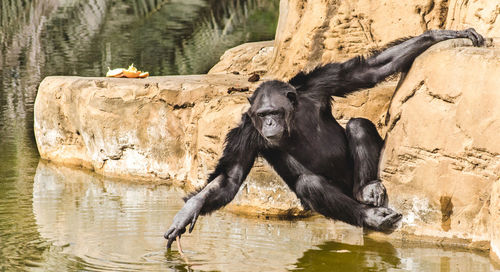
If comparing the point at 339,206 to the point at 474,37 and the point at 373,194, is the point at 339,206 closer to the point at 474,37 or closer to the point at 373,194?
the point at 373,194

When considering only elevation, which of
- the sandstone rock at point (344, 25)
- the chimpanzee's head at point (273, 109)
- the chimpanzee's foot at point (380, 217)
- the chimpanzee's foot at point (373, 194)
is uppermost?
the sandstone rock at point (344, 25)

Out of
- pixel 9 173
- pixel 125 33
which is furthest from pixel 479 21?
pixel 125 33

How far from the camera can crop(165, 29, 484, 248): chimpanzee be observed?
6.41m

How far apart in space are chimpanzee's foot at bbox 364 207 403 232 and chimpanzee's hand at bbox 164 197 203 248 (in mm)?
1249

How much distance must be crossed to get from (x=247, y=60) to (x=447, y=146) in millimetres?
5538

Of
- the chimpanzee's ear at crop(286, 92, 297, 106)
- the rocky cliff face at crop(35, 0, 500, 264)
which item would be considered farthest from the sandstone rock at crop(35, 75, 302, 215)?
the chimpanzee's ear at crop(286, 92, 297, 106)

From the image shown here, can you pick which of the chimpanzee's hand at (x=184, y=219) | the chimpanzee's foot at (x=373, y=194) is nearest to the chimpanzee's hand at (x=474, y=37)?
the chimpanzee's foot at (x=373, y=194)

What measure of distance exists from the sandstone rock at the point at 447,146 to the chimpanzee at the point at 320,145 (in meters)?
0.16

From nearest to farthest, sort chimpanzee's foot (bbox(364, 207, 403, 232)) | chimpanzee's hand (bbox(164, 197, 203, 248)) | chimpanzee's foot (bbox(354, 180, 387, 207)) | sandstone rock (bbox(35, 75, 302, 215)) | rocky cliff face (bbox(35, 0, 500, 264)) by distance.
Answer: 1. rocky cliff face (bbox(35, 0, 500, 264))
2. chimpanzee's hand (bbox(164, 197, 203, 248))
3. chimpanzee's foot (bbox(364, 207, 403, 232))
4. chimpanzee's foot (bbox(354, 180, 387, 207))
5. sandstone rock (bbox(35, 75, 302, 215))

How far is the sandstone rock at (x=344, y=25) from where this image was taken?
8438 mm

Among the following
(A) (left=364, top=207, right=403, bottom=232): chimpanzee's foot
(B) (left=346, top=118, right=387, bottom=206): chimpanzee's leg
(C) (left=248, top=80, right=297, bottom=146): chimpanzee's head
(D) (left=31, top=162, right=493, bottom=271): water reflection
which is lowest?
(D) (left=31, top=162, right=493, bottom=271): water reflection

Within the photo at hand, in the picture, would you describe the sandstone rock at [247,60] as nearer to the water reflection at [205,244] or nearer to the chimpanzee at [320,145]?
the water reflection at [205,244]

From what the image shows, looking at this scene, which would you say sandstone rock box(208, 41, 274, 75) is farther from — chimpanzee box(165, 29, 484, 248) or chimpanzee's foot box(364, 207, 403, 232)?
chimpanzee's foot box(364, 207, 403, 232)

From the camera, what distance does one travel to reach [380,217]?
20.8ft
